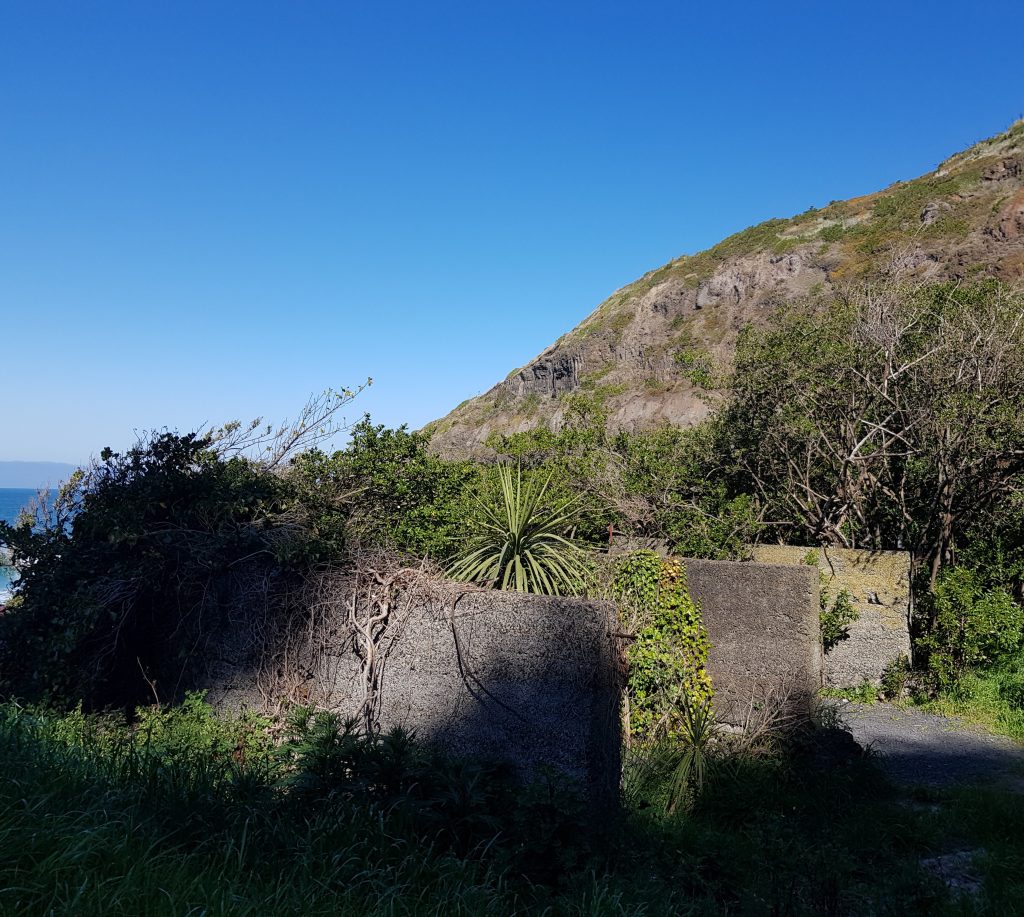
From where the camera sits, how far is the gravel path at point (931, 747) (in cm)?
Answer: 684

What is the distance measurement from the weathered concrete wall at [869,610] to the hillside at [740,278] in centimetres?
1863

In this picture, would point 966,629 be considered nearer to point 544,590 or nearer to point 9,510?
point 544,590

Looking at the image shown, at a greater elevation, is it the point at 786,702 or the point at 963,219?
the point at 963,219

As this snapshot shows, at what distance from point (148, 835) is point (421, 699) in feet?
6.96

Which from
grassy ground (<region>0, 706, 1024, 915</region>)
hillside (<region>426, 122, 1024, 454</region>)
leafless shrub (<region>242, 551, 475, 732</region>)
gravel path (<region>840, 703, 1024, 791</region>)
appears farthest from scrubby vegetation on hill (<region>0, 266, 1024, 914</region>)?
hillside (<region>426, 122, 1024, 454</region>)

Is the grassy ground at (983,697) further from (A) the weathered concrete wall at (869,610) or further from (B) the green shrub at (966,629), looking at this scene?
(A) the weathered concrete wall at (869,610)

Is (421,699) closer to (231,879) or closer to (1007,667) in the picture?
(231,879)

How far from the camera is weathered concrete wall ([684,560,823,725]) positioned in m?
7.14

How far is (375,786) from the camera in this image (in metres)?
4.27

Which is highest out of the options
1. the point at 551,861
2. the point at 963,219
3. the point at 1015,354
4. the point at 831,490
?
the point at 963,219

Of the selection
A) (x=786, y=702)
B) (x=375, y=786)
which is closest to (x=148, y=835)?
(x=375, y=786)

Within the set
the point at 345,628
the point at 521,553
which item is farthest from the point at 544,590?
the point at 345,628

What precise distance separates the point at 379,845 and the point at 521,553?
118 inches

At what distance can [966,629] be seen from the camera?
31.4ft
